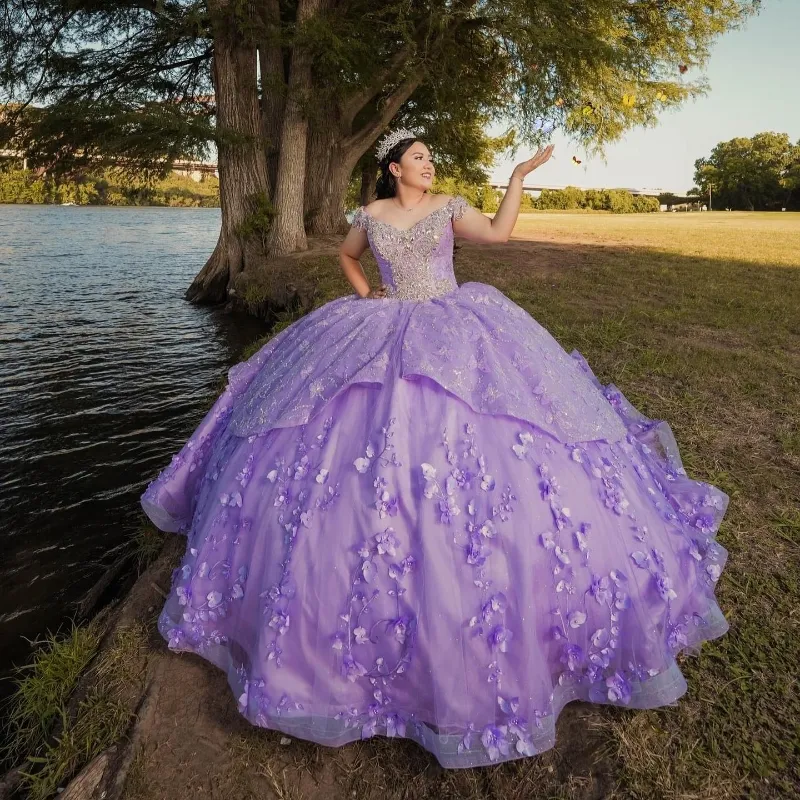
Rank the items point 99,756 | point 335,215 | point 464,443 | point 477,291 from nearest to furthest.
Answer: point 99,756 → point 464,443 → point 477,291 → point 335,215

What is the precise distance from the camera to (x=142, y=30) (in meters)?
13.4

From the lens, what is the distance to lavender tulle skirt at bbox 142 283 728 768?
2320 mm

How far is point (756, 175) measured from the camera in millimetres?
64875

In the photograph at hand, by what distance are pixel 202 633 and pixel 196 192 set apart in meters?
78.4

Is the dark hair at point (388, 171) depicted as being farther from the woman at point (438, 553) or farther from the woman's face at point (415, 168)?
the woman at point (438, 553)

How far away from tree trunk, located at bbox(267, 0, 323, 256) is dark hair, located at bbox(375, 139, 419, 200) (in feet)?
32.7

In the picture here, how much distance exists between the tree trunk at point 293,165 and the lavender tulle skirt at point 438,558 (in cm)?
1124

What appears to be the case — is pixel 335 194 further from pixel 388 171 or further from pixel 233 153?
pixel 388 171

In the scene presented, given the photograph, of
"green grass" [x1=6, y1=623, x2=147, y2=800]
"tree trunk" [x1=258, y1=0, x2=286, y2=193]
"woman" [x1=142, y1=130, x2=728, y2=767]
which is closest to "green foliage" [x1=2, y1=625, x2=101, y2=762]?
"green grass" [x1=6, y1=623, x2=147, y2=800]

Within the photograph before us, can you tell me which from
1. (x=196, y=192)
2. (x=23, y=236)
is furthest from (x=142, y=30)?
(x=196, y=192)

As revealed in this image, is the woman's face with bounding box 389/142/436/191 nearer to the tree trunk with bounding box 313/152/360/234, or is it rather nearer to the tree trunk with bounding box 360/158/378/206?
Answer: the tree trunk with bounding box 313/152/360/234

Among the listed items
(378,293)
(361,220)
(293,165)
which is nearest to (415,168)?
(361,220)

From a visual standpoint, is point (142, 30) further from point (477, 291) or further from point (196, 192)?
point (196, 192)

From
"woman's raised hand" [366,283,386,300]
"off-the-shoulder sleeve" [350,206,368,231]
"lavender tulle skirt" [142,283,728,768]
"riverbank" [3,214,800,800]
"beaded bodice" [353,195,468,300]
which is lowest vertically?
"riverbank" [3,214,800,800]
